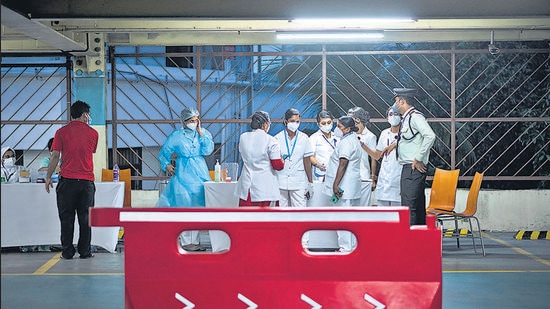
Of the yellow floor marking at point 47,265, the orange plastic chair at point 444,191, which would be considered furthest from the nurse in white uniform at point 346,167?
the yellow floor marking at point 47,265

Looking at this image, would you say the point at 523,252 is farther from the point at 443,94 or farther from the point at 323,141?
the point at 443,94

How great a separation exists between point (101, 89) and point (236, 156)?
949cm

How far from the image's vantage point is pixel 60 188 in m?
8.10

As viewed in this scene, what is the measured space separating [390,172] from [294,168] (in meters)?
1.00

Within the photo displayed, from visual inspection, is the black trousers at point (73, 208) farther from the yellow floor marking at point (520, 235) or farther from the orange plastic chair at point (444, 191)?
the yellow floor marking at point (520, 235)

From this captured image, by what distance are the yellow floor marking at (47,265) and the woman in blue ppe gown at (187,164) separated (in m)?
1.24

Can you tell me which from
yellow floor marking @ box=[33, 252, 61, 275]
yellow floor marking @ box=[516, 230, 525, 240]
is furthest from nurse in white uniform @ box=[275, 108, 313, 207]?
yellow floor marking @ box=[516, 230, 525, 240]

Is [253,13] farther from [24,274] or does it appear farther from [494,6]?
[24,274]

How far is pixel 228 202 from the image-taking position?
8.34 meters

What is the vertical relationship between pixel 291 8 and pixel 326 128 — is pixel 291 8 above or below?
above

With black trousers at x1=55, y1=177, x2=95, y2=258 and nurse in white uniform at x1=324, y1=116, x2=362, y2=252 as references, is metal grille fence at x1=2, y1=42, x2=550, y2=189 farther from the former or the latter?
nurse in white uniform at x1=324, y1=116, x2=362, y2=252

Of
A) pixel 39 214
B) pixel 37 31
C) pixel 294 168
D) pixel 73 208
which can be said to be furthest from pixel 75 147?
pixel 294 168

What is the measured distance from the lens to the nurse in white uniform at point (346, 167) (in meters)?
7.83

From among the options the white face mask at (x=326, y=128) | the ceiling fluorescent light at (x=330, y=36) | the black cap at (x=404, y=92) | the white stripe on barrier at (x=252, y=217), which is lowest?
the white stripe on barrier at (x=252, y=217)
